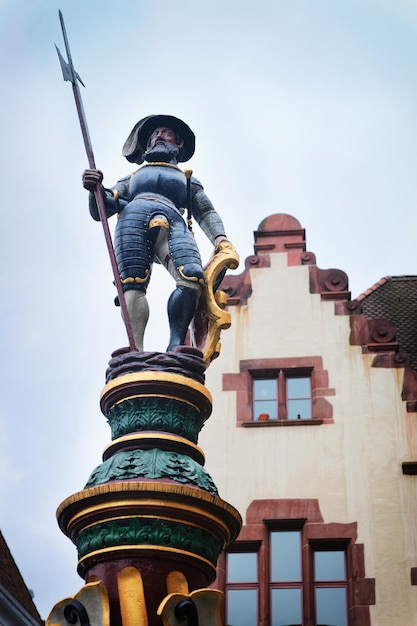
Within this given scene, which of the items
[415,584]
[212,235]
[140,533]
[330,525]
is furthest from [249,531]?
[140,533]

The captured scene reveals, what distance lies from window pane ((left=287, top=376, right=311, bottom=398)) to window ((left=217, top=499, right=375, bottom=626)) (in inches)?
63.1

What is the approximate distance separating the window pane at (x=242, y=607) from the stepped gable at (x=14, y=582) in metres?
3.44

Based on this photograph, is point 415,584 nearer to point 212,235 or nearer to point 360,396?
point 360,396

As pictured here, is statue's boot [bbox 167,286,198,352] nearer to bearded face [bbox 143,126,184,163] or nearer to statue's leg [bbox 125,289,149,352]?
statue's leg [bbox 125,289,149,352]

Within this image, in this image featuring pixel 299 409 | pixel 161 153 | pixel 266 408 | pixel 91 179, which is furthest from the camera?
pixel 266 408

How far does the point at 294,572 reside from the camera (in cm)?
1209

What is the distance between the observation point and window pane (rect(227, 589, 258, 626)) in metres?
11.7

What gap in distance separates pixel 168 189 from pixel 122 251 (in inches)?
23.6

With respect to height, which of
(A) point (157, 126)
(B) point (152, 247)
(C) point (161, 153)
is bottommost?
(B) point (152, 247)

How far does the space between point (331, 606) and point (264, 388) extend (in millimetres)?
3090

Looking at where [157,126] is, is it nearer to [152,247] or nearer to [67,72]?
[67,72]

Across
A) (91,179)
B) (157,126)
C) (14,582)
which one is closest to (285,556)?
(14,582)

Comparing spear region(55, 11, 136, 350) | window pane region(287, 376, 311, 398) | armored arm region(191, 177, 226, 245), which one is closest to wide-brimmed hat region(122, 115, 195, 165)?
armored arm region(191, 177, 226, 245)

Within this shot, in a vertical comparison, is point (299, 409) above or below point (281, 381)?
below
